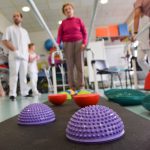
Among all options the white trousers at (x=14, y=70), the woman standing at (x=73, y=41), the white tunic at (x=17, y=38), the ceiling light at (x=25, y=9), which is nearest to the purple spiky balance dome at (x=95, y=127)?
the woman standing at (x=73, y=41)

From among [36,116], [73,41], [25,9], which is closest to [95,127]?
[36,116]

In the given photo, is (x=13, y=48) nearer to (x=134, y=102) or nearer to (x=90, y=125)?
(x=134, y=102)

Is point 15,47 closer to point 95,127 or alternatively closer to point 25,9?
point 95,127

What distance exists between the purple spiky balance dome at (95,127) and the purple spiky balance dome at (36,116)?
272 millimetres

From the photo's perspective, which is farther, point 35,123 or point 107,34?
point 107,34

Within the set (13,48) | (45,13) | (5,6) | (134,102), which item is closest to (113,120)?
(134,102)

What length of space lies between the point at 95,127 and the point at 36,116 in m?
0.37

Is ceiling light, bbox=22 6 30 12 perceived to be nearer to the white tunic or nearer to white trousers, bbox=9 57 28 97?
the white tunic

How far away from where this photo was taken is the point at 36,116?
98cm

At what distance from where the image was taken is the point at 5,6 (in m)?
6.02

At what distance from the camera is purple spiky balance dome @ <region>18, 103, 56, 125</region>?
0.97m

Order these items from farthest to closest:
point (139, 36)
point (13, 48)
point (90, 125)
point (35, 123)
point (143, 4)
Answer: point (13, 48) → point (139, 36) → point (143, 4) → point (35, 123) → point (90, 125)

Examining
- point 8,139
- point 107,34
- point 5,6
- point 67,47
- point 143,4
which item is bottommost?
point 8,139

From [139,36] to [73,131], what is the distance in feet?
7.34
